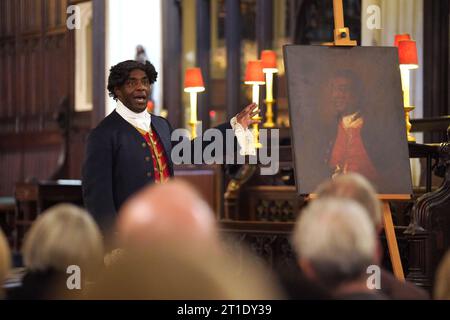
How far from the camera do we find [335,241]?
1974mm

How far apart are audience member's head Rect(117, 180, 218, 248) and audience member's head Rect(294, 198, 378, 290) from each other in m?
0.24

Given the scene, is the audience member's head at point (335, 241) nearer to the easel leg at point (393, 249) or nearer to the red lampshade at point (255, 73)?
the easel leg at point (393, 249)

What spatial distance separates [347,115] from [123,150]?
1.29m

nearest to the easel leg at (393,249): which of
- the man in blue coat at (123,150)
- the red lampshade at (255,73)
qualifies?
the man in blue coat at (123,150)

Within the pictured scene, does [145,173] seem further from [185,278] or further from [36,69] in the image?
[36,69]

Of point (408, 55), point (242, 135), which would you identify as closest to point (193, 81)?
point (408, 55)

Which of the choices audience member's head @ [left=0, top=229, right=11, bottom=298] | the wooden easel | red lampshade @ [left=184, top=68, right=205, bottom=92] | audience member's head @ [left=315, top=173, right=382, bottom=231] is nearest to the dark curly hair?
the wooden easel

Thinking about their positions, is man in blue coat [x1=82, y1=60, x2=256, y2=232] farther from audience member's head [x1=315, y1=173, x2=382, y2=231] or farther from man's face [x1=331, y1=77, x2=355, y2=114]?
audience member's head [x1=315, y1=173, x2=382, y2=231]

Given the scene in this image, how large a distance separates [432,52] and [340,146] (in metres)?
3.85

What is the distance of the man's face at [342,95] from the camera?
4824 millimetres

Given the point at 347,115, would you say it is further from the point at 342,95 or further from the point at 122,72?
the point at 122,72

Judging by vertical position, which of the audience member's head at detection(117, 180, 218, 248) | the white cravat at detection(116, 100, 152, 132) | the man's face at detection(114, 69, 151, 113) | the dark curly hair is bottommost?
the audience member's head at detection(117, 180, 218, 248)

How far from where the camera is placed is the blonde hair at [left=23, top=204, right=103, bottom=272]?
1.98m

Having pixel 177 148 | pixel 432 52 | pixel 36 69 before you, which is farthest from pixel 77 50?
pixel 177 148
